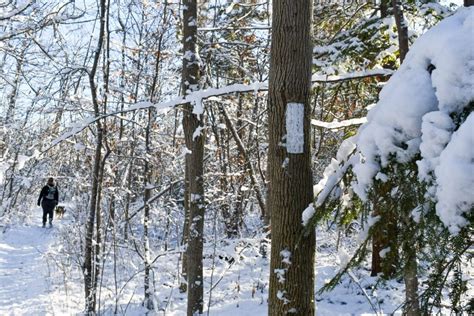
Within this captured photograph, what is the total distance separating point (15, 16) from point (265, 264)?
692 cm

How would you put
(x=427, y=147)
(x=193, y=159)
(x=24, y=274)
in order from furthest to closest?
1. (x=24, y=274)
2. (x=193, y=159)
3. (x=427, y=147)

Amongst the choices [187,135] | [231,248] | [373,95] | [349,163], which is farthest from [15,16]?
[349,163]

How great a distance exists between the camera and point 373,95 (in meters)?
6.59

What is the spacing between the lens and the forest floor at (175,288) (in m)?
6.91

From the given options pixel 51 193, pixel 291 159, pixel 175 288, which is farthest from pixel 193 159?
pixel 51 193

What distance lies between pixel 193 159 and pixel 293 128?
3209mm

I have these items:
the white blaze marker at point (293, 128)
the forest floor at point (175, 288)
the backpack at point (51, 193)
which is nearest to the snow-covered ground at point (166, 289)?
the forest floor at point (175, 288)

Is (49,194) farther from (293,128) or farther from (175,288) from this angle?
(293,128)

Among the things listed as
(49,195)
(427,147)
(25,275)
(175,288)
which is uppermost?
(427,147)

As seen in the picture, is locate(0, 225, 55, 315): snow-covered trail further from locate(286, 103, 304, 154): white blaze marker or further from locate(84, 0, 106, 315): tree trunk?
locate(286, 103, 304, 154): white blaze marker

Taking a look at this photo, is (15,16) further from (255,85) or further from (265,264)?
(265,264)

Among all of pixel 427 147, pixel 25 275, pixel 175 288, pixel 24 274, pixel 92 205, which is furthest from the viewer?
pixel 24 274

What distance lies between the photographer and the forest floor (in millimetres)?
6914

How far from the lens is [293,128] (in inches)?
120
